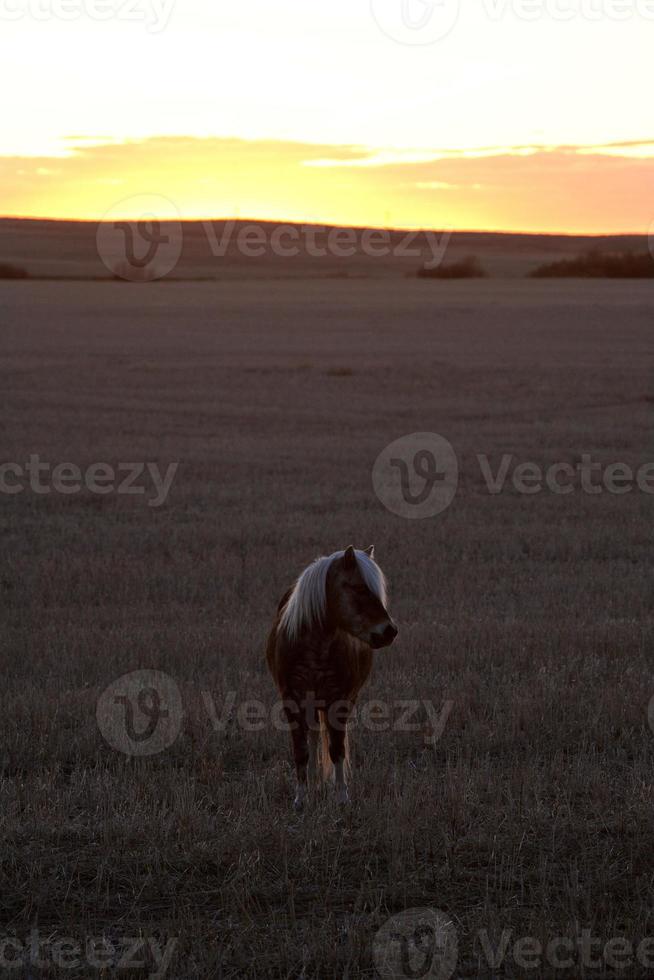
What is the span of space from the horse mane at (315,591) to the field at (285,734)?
945 mm

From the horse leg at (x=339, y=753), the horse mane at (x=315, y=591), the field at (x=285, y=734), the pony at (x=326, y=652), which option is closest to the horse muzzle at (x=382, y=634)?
the pony at (x=326, y=652)

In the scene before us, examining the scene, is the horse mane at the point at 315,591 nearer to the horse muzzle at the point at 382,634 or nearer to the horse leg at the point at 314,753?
the horse muzzle at the point at 382,634

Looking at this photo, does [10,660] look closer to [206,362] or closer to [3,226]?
[206,362]

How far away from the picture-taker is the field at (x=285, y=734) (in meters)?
4.64

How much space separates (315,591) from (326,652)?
34cm

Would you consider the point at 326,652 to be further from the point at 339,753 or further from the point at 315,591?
the point at 339,753

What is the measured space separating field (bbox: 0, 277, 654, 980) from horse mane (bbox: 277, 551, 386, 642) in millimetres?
945

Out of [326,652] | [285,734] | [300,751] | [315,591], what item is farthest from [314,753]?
[285,734]

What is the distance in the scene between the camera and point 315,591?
18.9 feet

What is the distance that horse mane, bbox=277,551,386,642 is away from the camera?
5656 millimetres

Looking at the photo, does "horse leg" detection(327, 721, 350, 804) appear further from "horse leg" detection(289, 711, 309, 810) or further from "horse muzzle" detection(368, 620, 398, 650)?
"horse muzzle" detection(368, 620, 398, 650)

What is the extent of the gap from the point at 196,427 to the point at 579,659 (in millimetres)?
15485

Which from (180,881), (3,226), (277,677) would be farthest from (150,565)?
(3,226)

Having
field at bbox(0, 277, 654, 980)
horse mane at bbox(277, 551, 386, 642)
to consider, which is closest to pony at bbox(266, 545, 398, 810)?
horse mane at bbox(277, 551, 386, 642)
